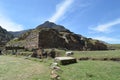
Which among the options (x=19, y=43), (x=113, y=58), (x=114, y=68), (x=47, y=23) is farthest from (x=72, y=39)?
(x=47, y=23)

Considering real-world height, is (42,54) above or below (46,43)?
below

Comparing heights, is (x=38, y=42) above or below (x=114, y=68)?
above

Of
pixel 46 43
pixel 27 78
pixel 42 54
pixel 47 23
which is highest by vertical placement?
pixel 47 23

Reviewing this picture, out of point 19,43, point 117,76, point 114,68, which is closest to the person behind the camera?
point 117,76

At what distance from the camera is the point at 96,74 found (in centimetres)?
1598

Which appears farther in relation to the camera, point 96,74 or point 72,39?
point 72,39

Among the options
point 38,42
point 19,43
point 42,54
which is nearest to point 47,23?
point 19,43

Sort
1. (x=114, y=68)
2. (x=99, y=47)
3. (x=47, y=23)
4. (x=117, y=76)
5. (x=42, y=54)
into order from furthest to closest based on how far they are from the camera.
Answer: (x=47, y=23) < (x=99, y=47) < (x=42, y=54) < (x=114, y=68) < (x=117, y=76)

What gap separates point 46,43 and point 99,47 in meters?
36.0

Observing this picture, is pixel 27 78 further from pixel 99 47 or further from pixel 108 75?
pixel 99 47

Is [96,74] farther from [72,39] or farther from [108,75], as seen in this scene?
[72,39]

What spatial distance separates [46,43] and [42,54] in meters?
20.0

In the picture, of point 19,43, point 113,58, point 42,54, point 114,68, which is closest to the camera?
point 114,68

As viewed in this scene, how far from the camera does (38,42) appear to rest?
52.0 meters
